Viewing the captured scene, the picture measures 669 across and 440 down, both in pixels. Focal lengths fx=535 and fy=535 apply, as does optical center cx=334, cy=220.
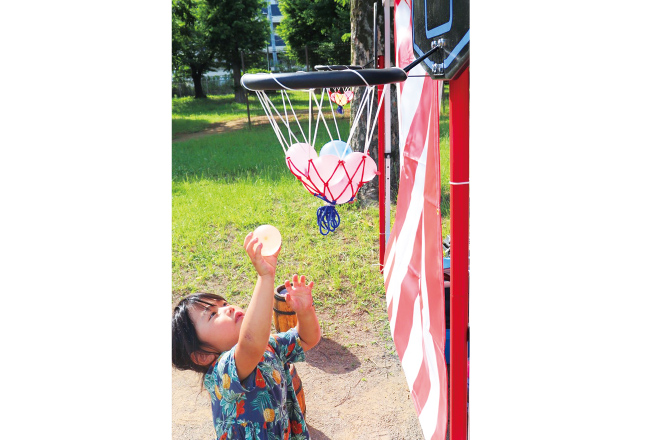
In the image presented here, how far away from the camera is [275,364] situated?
2281 millimetres

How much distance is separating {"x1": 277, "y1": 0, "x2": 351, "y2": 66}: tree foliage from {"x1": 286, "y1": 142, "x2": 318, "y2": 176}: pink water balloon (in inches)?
589

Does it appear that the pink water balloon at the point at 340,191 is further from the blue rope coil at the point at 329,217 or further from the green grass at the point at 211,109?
the green grass at the point at 211,109

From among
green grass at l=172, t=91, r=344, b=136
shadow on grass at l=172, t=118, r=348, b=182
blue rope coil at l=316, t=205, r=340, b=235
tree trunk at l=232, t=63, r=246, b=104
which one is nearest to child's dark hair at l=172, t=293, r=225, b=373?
blue rope coil at l=316, t=205, r=340, b=235

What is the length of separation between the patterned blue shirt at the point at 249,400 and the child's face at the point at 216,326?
56 mm

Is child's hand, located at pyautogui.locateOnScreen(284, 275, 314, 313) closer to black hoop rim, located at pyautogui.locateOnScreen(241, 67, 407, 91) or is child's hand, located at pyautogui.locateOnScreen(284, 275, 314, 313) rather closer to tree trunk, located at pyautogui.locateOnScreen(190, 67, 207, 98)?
black hoop rim, located at pyautogui.locateOnScreen(241, 67, 407, 91)

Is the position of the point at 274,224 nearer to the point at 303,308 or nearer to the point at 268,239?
the point at 303,308

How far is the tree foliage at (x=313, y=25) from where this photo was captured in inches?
720

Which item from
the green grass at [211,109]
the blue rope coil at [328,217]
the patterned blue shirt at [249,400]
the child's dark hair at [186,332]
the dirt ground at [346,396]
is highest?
the green grass at [211,109]

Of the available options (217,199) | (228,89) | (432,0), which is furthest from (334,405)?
(228,89)

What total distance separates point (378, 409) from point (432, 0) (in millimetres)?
2382

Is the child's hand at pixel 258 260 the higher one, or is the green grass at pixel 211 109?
the green grass at pixel 211 109

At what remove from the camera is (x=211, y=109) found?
2070cm

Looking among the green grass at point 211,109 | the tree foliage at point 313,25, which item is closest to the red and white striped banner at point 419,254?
the green grass at point 211,109

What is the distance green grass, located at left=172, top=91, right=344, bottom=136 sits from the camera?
17.1 meters
